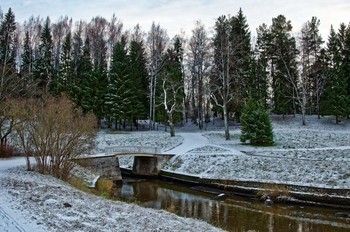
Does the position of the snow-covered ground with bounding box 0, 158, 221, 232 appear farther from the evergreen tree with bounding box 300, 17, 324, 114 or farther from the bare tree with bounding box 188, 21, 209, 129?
the evergreen tree with bounding box 300, 17, 324, 114

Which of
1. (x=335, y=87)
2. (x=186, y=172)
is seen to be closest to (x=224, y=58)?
(x=186, y=172)

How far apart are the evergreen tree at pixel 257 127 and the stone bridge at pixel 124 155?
7.99 metres

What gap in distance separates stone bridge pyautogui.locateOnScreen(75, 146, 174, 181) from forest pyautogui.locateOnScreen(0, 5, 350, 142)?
1392 cm

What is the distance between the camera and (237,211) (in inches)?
803

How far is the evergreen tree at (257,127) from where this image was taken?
1421 inches

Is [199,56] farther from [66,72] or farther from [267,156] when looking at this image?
[267,156]

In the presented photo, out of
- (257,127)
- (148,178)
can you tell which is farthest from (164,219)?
(257,127)

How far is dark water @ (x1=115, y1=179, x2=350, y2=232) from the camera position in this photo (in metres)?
17.4

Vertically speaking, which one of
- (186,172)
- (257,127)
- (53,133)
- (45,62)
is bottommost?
(186,172)

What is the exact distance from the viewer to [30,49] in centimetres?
6359

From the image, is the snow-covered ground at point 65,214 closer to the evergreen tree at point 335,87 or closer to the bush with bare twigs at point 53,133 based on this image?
the bush with bare twigs at point 53,133

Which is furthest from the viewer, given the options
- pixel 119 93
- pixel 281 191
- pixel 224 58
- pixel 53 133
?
pixel 119 93

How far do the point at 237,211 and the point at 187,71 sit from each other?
139 ft

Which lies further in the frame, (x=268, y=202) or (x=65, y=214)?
(x=268, y=202)
